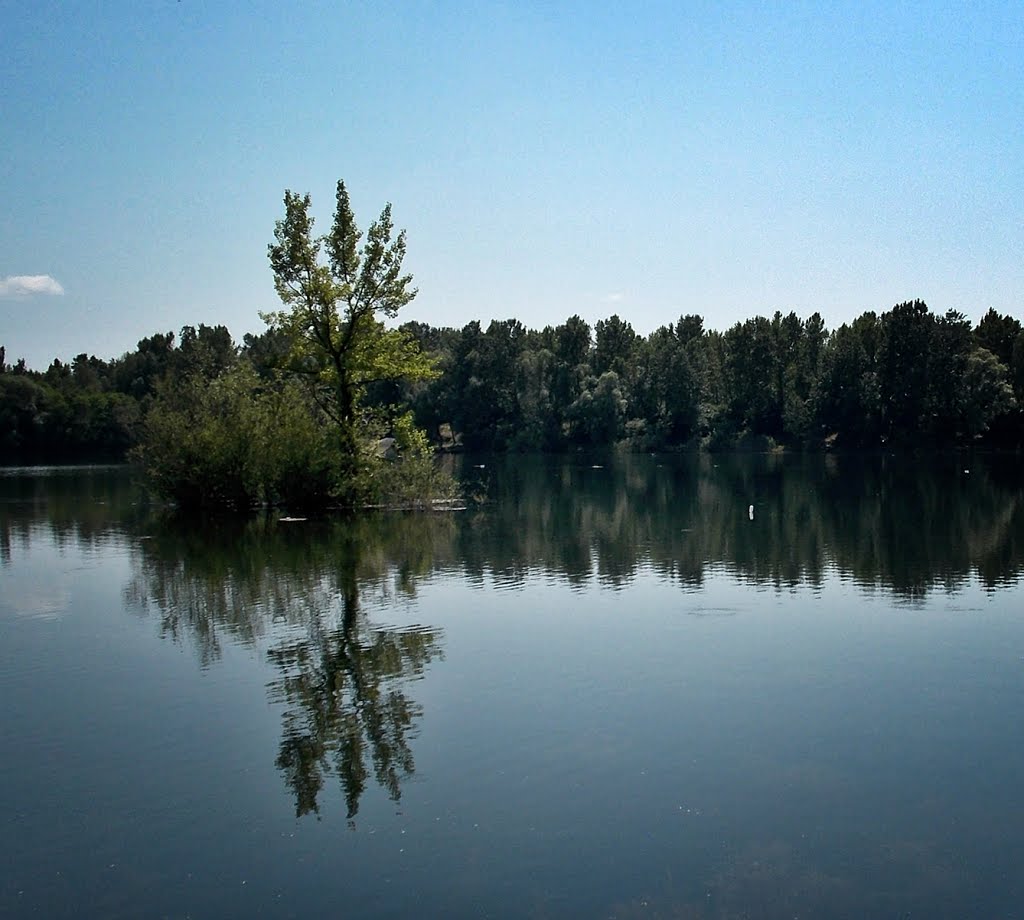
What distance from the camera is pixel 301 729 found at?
49.6 ft

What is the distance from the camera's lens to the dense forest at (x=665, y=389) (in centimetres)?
11488

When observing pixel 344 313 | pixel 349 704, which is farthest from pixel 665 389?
pixel 349 704

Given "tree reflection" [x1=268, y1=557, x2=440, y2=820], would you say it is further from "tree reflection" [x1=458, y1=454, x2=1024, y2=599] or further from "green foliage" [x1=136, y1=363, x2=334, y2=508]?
"green foliage" [x1=136, y1=363, x2=334, y2=508]

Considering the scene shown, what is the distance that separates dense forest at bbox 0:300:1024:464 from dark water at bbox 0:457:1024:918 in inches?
3113

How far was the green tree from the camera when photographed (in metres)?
47.8

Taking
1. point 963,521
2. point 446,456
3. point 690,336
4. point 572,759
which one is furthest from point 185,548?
point 690,336

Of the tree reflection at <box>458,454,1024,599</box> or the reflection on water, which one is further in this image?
the tree reflection at <box>458,454,1024,599</box>

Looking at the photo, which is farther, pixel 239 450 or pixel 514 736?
pixel 239 450

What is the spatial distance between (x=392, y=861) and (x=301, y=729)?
474 cm

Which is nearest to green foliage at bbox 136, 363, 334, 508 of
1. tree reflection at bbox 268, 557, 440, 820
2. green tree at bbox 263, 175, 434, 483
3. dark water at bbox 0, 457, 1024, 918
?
green tree at bbox 263, 175, 434, 483

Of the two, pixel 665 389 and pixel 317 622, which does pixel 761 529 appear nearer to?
pixel 317 622

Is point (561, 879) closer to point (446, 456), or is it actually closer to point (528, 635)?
point (528, 635)

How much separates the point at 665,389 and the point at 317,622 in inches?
4373

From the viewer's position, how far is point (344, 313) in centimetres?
4909
